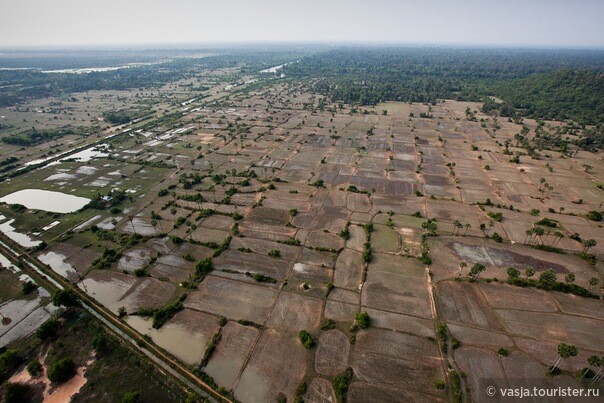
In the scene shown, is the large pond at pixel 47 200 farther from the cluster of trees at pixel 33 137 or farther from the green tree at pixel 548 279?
the green tree at pixel 548 279

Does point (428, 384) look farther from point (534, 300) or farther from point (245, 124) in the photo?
point (245, 124)

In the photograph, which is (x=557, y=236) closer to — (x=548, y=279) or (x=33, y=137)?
(x=548, y=279)

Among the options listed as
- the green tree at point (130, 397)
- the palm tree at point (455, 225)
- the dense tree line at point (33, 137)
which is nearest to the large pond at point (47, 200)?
the dense tree line at point (33, 137)

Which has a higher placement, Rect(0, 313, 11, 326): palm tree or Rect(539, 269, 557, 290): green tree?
Rect(539, 269, 557, 290): green tree

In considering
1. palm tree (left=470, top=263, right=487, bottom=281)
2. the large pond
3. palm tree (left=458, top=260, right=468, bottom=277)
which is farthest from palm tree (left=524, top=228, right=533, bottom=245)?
the large pond

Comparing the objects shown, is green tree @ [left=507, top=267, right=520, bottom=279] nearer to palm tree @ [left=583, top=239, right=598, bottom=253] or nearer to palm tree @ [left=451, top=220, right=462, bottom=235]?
palm tree @ [left=451, top=220, right=462, bottom=235]

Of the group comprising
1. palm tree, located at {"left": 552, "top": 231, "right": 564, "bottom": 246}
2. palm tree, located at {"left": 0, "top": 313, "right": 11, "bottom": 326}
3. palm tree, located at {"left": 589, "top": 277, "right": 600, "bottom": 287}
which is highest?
palm tree, located at {"left": 589, "top": 277, "right": 600, "bottom": 287}
